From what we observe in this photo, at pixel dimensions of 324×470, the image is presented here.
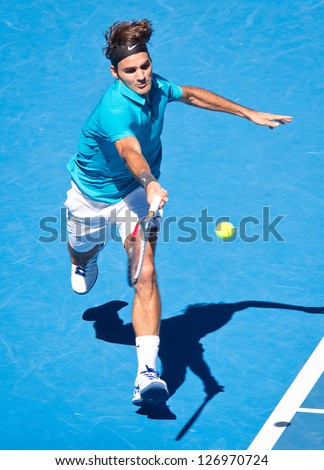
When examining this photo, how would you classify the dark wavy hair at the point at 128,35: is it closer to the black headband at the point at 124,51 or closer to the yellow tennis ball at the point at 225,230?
the black headband at the point at 124,51

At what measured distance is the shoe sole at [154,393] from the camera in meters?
7.65

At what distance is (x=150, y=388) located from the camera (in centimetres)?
765

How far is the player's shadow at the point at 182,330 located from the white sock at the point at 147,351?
639mm

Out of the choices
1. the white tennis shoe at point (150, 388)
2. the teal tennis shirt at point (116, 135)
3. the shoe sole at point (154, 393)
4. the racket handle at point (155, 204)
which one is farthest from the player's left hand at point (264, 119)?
the shoe sole at point (154, 393)

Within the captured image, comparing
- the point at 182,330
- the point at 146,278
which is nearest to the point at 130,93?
the point at 146,278

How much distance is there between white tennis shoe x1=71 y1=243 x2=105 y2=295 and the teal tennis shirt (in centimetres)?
84

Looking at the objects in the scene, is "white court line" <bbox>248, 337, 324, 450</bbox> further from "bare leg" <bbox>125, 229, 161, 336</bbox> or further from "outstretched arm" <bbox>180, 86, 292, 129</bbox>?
"outstretched arm" <bbox>180, 86, 292, 129</bbox>

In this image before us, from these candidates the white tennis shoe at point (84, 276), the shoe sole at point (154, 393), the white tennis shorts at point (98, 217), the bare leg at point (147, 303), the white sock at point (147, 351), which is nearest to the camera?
the shoe sole at point (154, 393)

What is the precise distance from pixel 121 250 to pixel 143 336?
2.48m

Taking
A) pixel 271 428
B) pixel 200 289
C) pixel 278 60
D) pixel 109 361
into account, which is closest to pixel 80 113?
pixel 278 60

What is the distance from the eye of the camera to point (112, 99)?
808 cm

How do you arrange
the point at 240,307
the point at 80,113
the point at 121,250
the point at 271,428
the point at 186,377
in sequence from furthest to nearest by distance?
1. the point at 80,113
2. the point at 121,250
3. the point at 240,307
4. the point at 186,377
5. the point at 271,428

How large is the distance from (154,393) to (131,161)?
1749mm

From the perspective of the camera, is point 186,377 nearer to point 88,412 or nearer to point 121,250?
point 88,412
